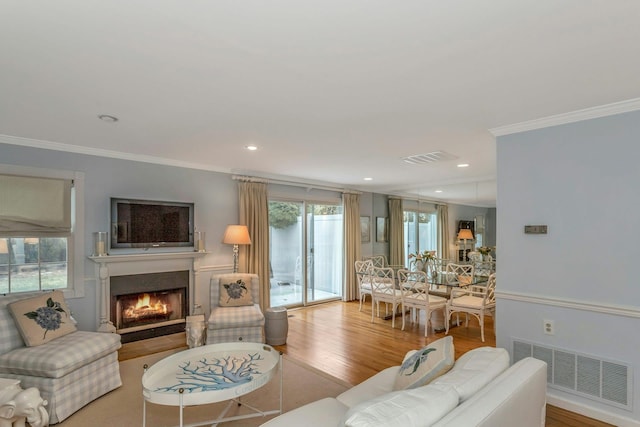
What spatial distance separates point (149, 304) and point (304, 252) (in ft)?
9.28

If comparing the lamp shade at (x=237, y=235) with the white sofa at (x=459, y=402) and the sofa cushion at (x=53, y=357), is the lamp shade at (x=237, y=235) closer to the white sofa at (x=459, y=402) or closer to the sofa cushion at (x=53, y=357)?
the sofa cushion at (x=53, y=357)

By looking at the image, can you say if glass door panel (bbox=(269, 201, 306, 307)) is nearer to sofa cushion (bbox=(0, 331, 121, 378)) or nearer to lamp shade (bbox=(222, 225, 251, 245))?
lamp shade (bbox=(222, 225, 251, 245))

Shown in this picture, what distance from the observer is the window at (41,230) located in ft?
11.4

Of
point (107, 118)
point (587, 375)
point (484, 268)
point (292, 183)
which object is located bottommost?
point (587, 375)

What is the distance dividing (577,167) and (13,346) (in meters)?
4.80

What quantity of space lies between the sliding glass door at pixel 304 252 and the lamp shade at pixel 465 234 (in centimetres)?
235

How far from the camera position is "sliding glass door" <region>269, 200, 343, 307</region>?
19.9ft

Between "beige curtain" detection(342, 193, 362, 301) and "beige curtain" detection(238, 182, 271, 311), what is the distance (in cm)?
194

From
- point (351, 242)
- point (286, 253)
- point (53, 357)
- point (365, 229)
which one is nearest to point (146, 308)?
point (53, 357)

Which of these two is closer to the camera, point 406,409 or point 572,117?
point 406,409

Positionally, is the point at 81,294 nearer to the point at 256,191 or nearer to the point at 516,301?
the point at 256,191

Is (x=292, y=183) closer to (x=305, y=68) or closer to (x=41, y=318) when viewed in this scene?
(x=41, y=318)

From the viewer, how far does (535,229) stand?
2.90 metres

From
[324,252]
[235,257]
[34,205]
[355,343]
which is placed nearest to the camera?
[34,205]
